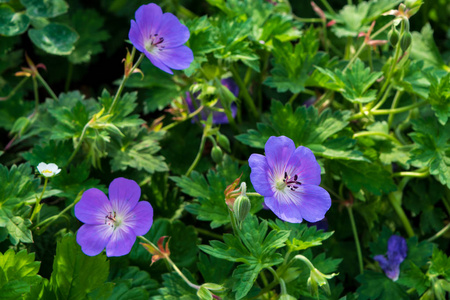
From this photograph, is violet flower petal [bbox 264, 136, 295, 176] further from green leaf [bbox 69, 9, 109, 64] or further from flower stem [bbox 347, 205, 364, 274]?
green leaf [bbox 69, 9, 109, 64]

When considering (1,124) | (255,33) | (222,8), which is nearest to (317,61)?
(255,33)

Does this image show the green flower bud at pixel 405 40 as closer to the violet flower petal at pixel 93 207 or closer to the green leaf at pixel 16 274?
the violet flower petal at pixel 93 207

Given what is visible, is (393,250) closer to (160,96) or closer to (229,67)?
(229,67)

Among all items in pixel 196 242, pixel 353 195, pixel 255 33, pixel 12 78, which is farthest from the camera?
pixel 12 78

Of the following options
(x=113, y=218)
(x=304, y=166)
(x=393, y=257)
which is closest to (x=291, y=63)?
(x=304, y=166)

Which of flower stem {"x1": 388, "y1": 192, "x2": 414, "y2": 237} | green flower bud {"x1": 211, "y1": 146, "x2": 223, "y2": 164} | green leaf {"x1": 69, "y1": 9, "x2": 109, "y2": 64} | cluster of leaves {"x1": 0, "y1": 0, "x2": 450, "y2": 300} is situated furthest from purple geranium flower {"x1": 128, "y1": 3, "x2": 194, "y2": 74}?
flower stem {"x1": 388, "y1": 192, "x2": 414, "y2": 237}

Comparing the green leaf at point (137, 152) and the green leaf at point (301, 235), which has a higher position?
the green leaf at point (301, 235)

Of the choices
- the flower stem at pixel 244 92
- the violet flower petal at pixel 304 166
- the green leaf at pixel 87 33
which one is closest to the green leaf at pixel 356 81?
the flower stem at pixel 244 92
